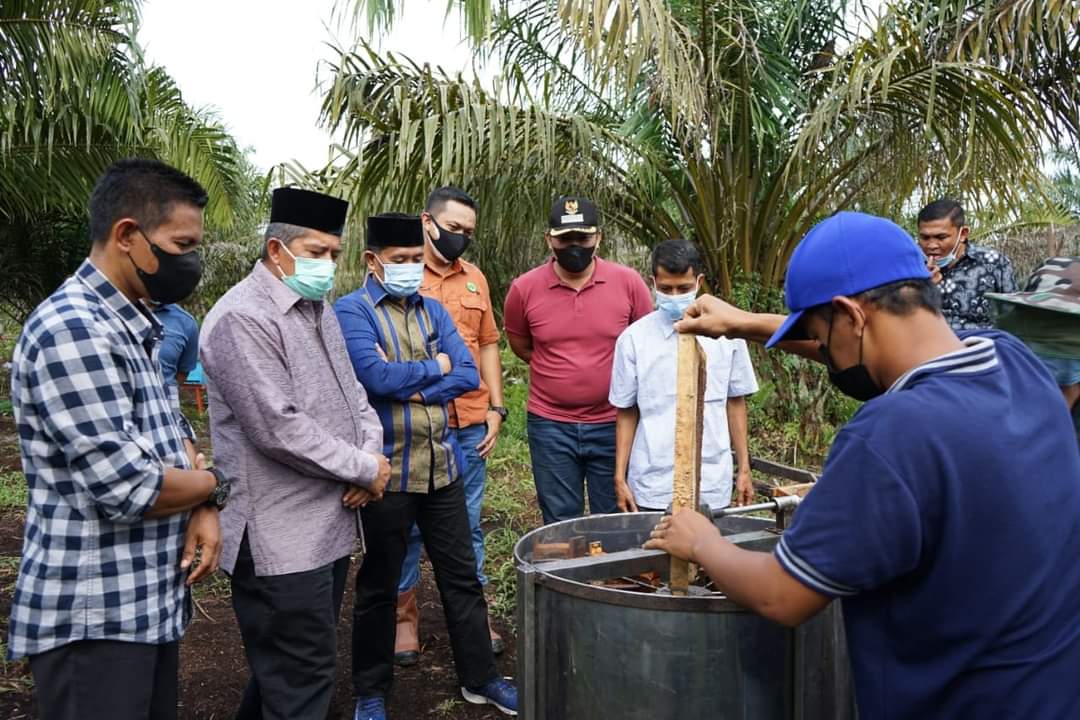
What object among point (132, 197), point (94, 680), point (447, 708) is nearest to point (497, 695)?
point (447, 708)

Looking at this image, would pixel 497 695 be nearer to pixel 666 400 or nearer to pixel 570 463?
pixel 570 463

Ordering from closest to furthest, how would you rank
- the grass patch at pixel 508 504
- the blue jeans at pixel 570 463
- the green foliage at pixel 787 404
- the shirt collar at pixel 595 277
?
1. the blue jeans at pixel 570 463
2. the shirt collar at pixel 595 277
3. the grass patch at pixel 508 504
4. the green foliage at pixel 787 404

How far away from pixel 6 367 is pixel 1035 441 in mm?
15008

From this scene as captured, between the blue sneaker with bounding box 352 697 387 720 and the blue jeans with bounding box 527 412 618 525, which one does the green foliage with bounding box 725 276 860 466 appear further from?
the blue sneaker with bounding box 352 697 387 720

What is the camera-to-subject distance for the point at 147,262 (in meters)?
2.00

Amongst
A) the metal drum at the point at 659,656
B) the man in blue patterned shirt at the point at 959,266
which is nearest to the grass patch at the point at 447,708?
the metal drum at the point at 659,656

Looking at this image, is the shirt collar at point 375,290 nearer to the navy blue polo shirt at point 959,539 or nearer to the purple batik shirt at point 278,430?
the purple batik shirt at point 278,430

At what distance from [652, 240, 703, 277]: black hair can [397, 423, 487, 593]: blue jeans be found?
1090mm

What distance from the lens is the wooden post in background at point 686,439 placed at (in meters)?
1.97

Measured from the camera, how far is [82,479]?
180 cm

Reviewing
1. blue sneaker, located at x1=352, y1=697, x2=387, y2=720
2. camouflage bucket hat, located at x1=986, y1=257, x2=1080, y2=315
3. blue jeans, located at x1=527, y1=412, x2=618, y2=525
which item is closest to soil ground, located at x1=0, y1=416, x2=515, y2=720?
blue sneaker, located at x1=352, y1=697, x2=387, y2=720

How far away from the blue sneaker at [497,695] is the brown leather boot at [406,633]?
0.37 metres

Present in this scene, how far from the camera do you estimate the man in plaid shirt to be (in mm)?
1809

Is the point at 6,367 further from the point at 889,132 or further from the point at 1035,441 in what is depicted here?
the point at 1035,441
